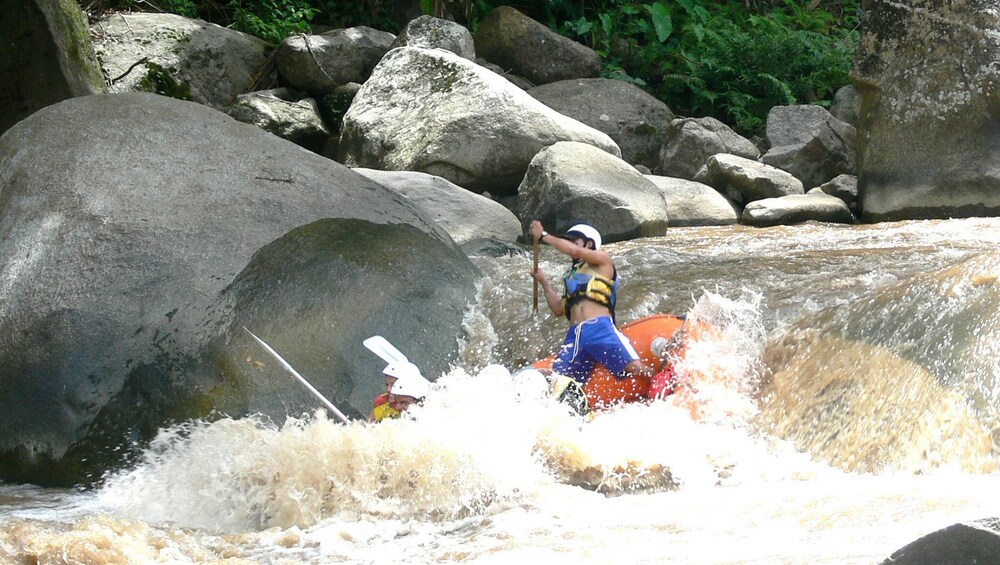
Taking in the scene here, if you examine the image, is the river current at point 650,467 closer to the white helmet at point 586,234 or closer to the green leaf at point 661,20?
the white helmet at point 586,234

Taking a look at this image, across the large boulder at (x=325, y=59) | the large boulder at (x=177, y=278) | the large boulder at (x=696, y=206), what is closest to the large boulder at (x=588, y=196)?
the large boulder at (x=696, y=206)

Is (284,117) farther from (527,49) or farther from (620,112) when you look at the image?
(620,112)

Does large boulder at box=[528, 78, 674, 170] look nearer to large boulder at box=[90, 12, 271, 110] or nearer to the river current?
large boulder at box=[90, 12, 271, 110]

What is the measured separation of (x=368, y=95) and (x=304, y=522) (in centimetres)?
658

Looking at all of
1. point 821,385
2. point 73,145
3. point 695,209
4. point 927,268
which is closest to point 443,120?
point 695,209

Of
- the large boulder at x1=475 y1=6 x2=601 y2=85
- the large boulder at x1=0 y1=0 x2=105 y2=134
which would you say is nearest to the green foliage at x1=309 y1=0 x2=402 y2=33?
the large boulder at x1=475 y1=6 x2=601 y2=85

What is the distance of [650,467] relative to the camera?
173 inches

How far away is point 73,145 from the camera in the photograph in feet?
20.4

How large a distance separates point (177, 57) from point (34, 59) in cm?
287

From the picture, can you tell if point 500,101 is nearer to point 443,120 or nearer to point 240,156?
point 443,120

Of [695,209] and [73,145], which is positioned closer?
[73,145]

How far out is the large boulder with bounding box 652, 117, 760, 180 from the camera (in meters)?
11.0

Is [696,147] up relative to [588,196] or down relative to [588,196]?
down

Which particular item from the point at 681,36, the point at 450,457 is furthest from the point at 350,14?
the point at 450,457
